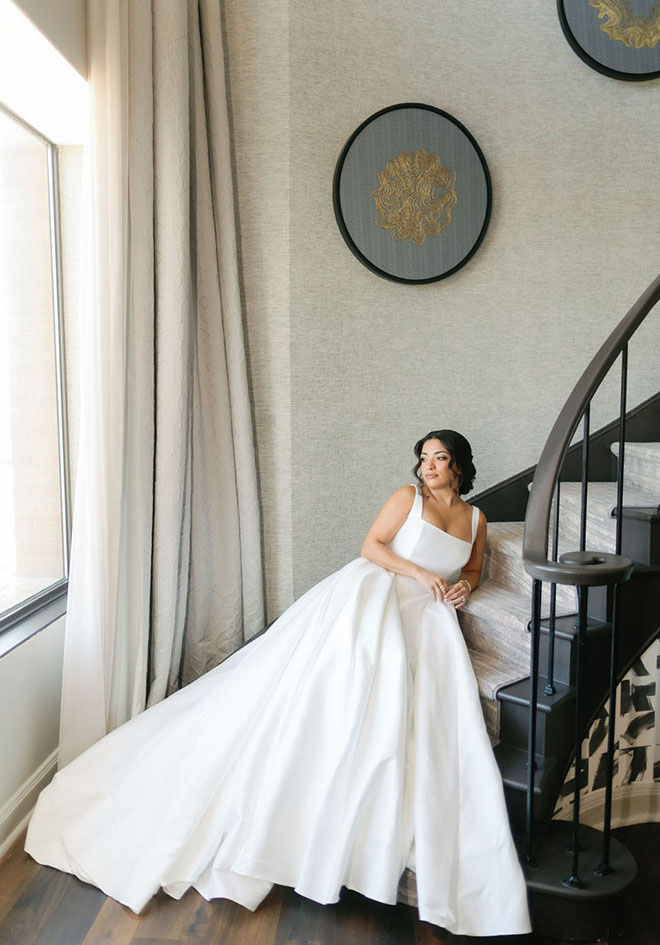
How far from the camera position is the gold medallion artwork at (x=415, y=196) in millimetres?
3221

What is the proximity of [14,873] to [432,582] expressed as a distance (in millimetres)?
1543

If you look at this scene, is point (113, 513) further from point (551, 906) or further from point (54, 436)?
point (551, 906)

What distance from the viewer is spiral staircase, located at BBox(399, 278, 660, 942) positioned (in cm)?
191

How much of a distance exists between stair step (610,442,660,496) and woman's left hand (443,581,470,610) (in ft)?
2.88

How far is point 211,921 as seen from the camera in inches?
77.7

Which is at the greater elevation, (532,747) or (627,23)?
(627,23)

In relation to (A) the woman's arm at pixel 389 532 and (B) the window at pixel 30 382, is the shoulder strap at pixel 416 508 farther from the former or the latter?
(B) the window at pixel 30 382

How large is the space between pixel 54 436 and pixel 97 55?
1.39m

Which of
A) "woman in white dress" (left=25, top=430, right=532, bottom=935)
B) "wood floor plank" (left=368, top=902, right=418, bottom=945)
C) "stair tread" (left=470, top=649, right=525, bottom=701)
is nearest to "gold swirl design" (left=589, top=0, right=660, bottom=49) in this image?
"woman in white dress" (left=25, top=430, right=532, bottom=935)

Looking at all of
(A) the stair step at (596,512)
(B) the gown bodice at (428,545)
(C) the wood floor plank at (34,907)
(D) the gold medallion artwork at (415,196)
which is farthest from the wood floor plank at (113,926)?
(D) the gold medallion artwork at (415,196)

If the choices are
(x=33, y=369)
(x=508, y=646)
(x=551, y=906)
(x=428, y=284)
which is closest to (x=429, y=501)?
(x=508, y=646)

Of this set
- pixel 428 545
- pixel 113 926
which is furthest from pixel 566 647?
pixel 113 926

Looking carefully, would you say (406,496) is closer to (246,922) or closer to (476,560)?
(476,560)

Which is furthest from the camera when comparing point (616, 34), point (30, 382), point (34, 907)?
point (616, 34)
